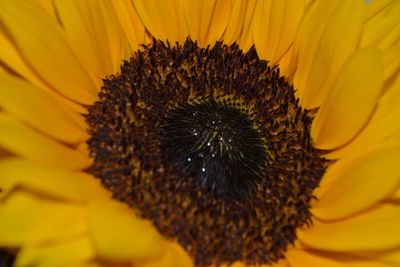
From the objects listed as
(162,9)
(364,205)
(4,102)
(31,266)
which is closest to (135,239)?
(31,266)

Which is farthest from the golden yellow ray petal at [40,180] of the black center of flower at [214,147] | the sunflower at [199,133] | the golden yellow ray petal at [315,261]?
the golden yellow ray petal at [315,261]

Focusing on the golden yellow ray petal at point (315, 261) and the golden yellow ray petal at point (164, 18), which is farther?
the golden yellow ray petal at point (164, 18)

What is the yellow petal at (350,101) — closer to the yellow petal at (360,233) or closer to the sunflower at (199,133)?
the sunflower at (199,133)

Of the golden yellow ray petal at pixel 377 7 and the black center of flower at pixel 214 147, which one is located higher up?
the golden yellow ray petal at pixel 377 7

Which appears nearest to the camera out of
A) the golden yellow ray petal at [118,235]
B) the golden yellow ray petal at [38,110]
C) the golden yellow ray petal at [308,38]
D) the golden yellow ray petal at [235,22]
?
the golden yellow ray petal at [118,235]

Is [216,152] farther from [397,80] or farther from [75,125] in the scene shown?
[397,80]

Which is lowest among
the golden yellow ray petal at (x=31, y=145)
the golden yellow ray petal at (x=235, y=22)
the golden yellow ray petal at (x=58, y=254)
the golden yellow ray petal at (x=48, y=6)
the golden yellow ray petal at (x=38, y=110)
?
the golden yellow ray petal at (x=58, y=254)
